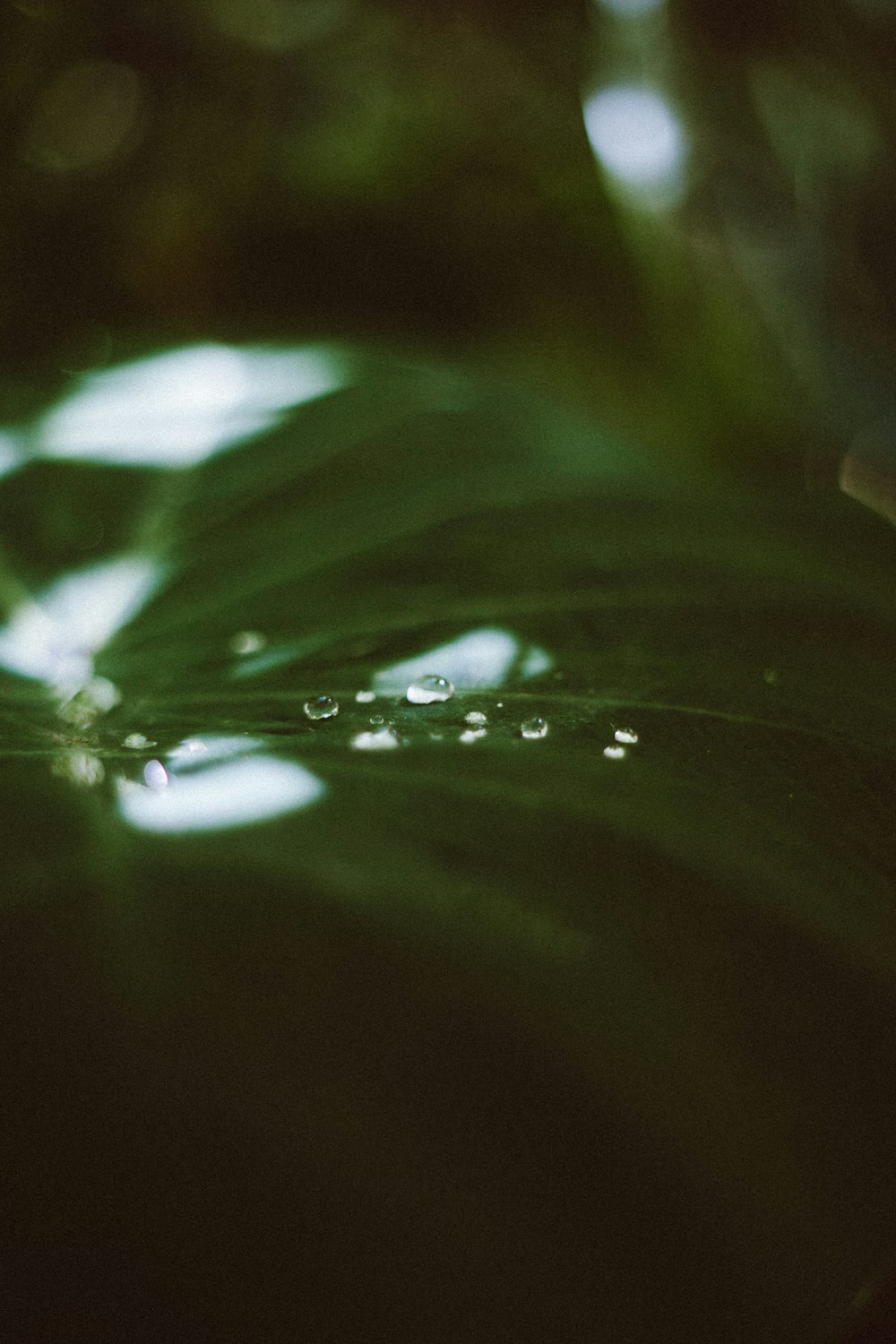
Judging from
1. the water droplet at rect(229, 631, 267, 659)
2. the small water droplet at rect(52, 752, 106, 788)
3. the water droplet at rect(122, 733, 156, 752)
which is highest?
the water droplet at rect(229, 631, 267, 659)

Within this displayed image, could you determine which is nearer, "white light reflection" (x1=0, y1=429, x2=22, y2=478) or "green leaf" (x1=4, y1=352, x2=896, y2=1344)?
"green leaf" (x1=4, y1=352, x2=896, y2=1344)

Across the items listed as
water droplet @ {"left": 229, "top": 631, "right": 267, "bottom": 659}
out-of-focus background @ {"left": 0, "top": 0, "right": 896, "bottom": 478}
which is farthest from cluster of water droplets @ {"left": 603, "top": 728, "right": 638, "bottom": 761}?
out-of-focus background @ {"left": 0, "top": 0, "right": 896, "bottom": 478}

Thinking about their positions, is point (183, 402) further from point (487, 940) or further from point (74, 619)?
point (487, 940)

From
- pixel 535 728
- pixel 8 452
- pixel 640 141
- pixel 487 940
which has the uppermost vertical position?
pixel 640 141

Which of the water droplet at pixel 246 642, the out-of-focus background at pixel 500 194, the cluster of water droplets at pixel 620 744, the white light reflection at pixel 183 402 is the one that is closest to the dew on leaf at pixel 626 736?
the cluster of water droplets at pixel 620 744

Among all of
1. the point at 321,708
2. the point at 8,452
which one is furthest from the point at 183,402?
the point at 321,708

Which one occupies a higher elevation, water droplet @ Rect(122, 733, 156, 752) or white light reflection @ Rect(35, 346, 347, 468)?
white light reflection @ Rect(35, 346, 347, 468)

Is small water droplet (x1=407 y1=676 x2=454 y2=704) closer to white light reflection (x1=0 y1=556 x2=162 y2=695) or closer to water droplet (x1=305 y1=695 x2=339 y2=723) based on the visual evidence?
water droplet (x1=305 y1=695 x2=339 y2=723)
